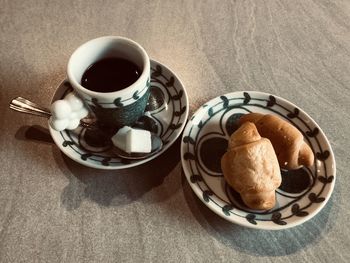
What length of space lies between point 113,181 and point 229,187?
0.24 meters

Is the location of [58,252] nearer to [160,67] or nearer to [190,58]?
[160,67]

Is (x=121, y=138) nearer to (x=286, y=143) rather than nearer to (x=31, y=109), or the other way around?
(x=31, y=109)

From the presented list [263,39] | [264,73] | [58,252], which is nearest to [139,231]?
[58,252]

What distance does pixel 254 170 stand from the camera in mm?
600

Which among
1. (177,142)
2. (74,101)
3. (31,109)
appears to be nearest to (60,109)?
(74,101)

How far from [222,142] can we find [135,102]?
0.21 meters

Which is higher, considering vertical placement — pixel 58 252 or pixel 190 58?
pixel 190 58

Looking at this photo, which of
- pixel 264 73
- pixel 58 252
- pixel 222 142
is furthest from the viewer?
pixel 264 73

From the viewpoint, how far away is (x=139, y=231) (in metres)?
0.64

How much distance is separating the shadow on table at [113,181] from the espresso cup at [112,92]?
0.10m

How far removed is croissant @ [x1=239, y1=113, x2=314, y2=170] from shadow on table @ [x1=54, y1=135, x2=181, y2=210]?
0.19 m

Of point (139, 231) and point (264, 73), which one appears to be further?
point (264, 73)

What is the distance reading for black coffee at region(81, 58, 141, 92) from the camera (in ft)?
2.25

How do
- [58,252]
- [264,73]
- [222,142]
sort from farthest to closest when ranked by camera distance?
[264,73] < [222,142] < [58,252]
